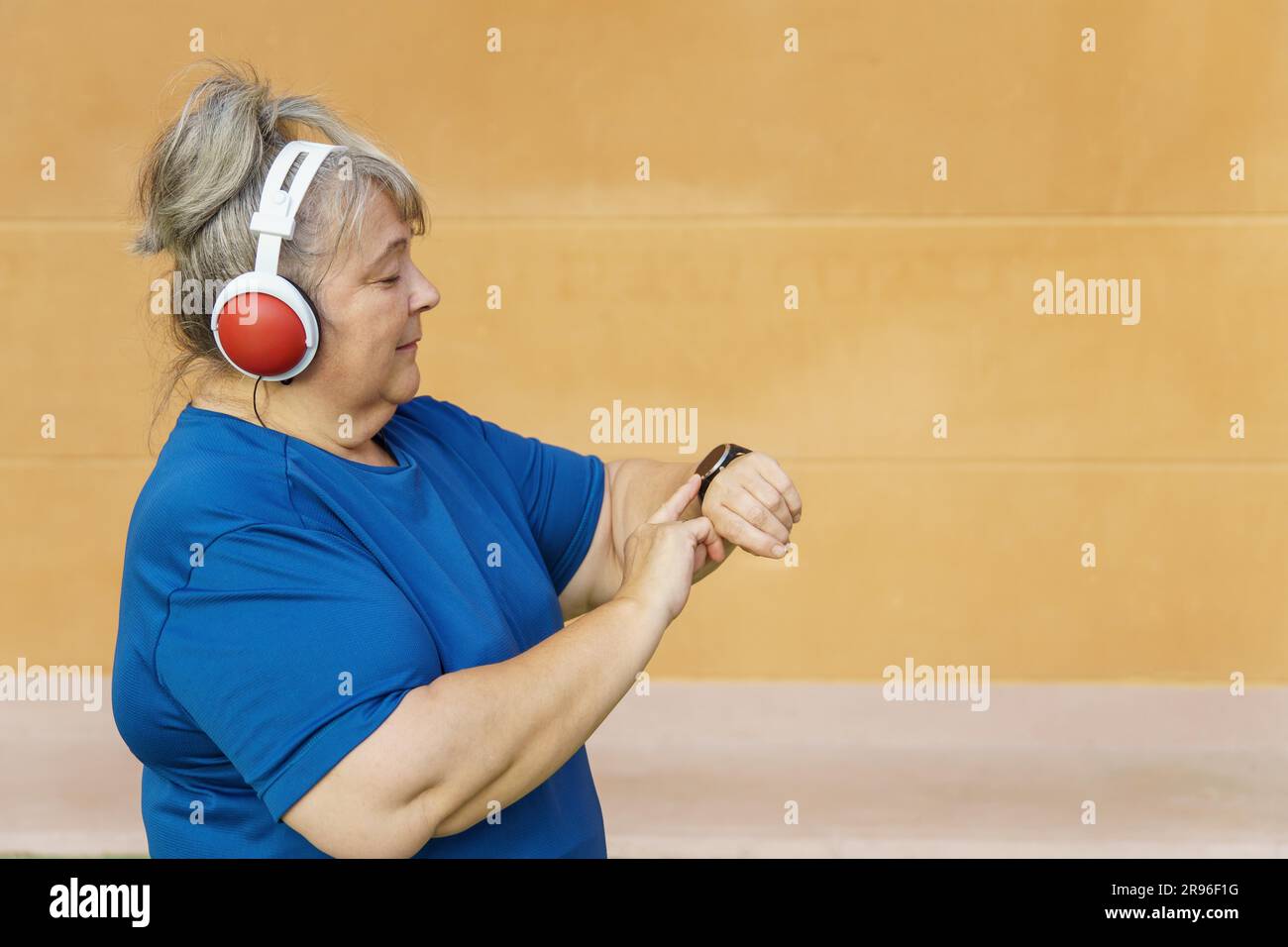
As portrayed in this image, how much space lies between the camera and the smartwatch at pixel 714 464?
5.90 feet

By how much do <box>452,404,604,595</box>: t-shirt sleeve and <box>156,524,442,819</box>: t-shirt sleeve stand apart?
541 mm

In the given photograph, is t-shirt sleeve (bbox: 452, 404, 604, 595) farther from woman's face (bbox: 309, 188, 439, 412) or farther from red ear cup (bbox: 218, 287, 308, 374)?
red ear cup (bbox: 218, 287, 308, 374)

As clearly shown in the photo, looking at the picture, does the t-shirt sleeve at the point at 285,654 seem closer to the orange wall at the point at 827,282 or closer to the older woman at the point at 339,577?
the older woman at the point at 339,577

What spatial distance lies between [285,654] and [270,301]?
0.38 m

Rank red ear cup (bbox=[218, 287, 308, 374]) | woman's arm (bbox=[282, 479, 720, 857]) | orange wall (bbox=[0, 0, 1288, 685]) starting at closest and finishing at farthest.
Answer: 1. woman's arm (bbox=[282, 479, 720, 857])
2. red ear cup (bbox=[218, 287, 308, 374])
3. orange wall (bbox=[0, 0, 1288, 685])

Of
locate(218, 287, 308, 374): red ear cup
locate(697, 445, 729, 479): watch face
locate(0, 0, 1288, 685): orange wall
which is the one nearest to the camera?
locate(218, 287, 308, 374): red ear cup

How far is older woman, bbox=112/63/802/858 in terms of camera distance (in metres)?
1.22

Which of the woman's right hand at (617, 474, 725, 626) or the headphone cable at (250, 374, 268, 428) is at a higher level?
the headphone cable at (250, 374, 268, 428)

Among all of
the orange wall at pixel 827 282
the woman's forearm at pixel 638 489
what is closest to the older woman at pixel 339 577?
the woman's forearm at pixel 638 489

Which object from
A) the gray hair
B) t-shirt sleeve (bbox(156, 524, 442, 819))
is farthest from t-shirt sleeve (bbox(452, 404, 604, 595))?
t-shirt sleeve (bbox(156, 524, 442, 819))

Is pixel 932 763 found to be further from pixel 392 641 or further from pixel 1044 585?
pixel 392 641

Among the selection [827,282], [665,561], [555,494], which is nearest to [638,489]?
[555,494]

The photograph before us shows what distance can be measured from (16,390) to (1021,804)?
11.5 ft

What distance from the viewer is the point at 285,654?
1.23m
